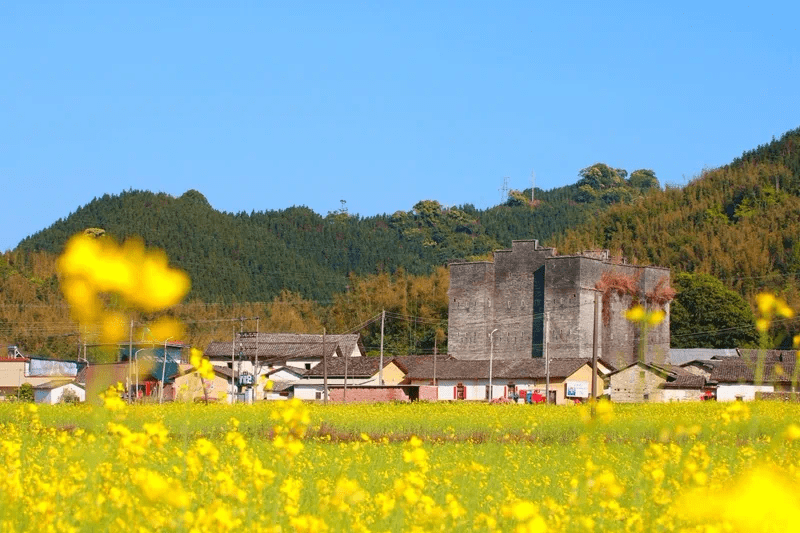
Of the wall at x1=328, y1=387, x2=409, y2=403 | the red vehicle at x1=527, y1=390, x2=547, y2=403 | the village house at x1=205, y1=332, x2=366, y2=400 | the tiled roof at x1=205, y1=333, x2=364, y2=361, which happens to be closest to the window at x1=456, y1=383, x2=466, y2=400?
the red vehicle at x1=527, y1=390, x2=547, y2=403

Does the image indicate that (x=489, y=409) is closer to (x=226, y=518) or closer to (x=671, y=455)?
(x=671, y=455)

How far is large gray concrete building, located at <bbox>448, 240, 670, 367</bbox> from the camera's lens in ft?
160

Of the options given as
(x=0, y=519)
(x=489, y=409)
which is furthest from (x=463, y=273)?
(x=0, y=519)

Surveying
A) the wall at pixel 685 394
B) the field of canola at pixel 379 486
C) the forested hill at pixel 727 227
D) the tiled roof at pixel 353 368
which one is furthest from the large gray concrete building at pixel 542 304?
the field of canola at pixel 379 486

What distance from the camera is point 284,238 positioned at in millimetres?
101250

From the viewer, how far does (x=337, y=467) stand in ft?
37.6

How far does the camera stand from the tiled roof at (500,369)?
43062 millimetres

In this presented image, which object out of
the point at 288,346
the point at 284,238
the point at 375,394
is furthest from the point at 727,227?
the point at 284,238

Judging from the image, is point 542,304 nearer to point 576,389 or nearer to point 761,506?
point 576,389

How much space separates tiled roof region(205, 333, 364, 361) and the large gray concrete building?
5636 mm

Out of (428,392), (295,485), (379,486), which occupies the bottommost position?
(428,392)

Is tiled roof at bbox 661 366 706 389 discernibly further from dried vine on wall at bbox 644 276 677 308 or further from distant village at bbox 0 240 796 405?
dried vine on wall at bbox 644 276 677 308

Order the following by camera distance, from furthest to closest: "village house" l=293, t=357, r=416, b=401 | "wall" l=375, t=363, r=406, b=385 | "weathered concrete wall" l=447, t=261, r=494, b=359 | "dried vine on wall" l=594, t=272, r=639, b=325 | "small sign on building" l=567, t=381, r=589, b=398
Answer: "weathered concrete wall" l=447, t=261, r=494, b=359, "dried vine on wall" l=594, t=272, r=639, b=325, "wall" l=375, t=363, r=406, b=385, "village house" l=293, t=357, r=416, b=401, "small sign on building" l=567, t=381, r=589, b=398

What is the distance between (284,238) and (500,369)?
58420mm
